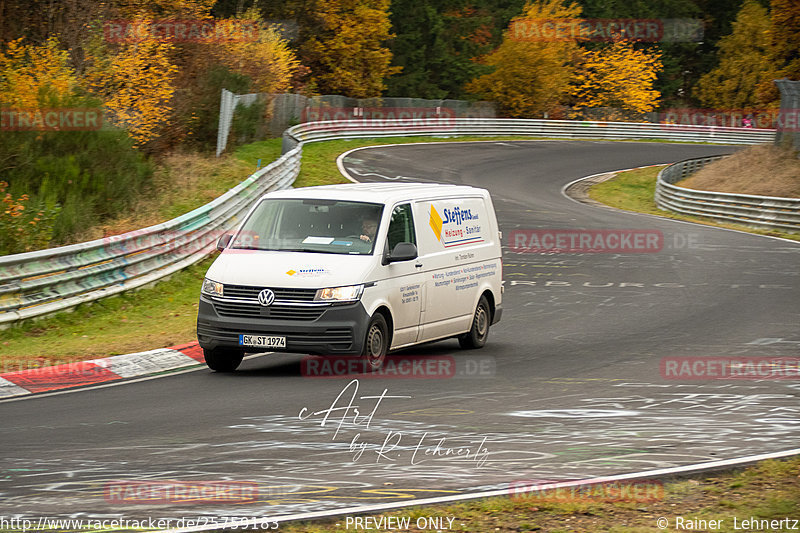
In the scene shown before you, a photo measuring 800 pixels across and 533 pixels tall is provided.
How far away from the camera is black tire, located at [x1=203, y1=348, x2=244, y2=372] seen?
11703 millimetres

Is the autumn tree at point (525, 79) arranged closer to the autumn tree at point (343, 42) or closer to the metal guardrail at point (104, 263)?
the autumn tree at point (343, 42)

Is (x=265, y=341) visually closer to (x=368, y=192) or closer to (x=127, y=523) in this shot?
(x=368, y=192)

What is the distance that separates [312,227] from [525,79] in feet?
204

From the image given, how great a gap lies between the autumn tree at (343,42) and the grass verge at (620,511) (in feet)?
214

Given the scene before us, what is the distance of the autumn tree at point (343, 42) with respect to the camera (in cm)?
7040

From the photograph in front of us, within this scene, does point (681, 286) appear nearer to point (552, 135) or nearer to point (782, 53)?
point (782, 53)

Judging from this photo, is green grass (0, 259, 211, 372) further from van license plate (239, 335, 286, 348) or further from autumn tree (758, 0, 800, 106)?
autumn tree (758, 0, 800, 106)

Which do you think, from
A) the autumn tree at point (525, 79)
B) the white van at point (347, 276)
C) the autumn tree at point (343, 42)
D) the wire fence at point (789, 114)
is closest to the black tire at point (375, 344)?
the white van at point (347, 276)

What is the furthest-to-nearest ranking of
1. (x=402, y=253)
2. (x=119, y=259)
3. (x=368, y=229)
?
(x=119, y=259), (x=368, y=229), (x=402, y=253)

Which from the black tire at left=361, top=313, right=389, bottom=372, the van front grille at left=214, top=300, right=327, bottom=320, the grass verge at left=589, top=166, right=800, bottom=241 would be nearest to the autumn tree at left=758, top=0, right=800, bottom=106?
the grass verge at left=589, top=166, right=800, bottom=241

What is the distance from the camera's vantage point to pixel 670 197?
39.3 m

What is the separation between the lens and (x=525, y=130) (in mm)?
63438

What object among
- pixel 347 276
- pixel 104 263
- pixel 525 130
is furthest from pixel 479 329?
pixel 525 130

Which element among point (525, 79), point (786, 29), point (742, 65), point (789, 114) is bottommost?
point (789, 114)
